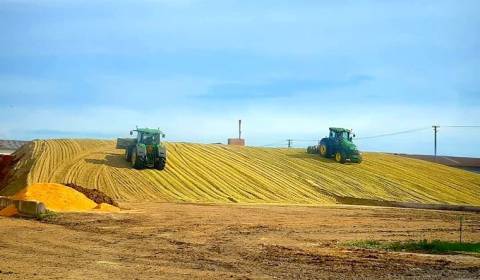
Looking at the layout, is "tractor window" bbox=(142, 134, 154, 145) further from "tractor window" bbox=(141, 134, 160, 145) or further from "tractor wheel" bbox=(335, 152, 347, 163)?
"tractor wheel" bbox=(335, 152, 347, 163)

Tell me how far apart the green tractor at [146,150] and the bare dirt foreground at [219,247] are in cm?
1386

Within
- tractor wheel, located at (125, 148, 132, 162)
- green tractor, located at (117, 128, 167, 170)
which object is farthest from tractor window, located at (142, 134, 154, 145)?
tractor wheel, located at (125, 148, 132, 162)

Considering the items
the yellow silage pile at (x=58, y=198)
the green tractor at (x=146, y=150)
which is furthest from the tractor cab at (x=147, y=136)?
the yellow silage pile at (x=58, y=198)

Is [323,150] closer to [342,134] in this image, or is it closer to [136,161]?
[342,134]

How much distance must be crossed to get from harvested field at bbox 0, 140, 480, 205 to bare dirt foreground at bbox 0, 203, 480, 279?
1063 cm

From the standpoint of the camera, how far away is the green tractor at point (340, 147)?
153ft

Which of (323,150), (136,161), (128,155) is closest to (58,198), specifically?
(136,161)

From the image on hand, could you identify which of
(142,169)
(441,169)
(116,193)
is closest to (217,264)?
(116,193)

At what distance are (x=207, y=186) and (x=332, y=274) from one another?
25128 millimetres

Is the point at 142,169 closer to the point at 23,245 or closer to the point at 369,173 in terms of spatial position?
the point at 369,173

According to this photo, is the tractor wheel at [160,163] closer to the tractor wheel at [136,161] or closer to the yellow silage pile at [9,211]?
the tractor wheel at [136,161]

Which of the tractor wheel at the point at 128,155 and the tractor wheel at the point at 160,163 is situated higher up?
the tractor wheel at the point at 128,155

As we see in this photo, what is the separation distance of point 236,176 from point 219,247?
24791 mm

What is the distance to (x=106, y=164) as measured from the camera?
37.8 meters
